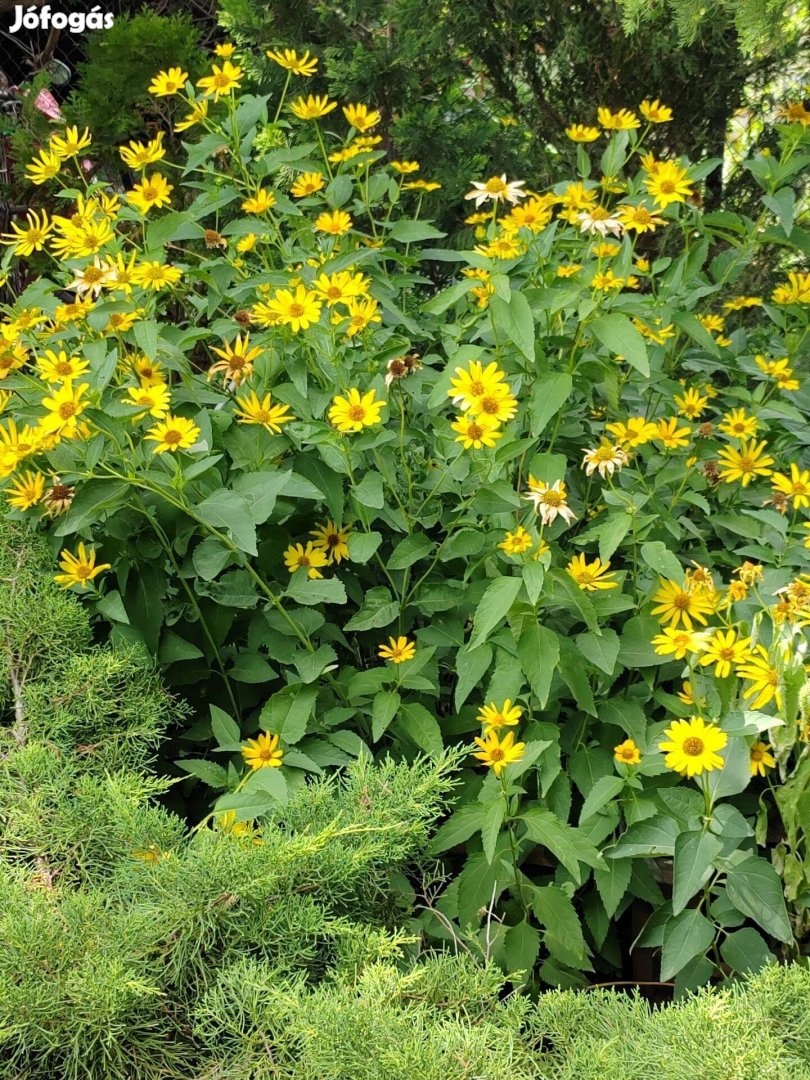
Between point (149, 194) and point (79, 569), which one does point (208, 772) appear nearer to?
point (79, 569)

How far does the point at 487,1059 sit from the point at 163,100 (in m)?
3.66

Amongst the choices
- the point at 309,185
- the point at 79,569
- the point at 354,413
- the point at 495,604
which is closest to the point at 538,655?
the point at 495,604

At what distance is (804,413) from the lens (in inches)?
88.9

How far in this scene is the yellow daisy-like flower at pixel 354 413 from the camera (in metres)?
1.71

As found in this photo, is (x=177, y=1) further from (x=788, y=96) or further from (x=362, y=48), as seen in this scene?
(x=788, y=96)

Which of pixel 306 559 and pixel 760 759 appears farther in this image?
pixel 306 559

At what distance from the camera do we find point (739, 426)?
79.0 inches

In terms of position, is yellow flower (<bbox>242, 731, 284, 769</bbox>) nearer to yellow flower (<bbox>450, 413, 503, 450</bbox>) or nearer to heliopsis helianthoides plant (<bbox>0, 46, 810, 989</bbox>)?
heliopsis helianthoides plant (<bbox>0, 46, 810, 989</bbox>)

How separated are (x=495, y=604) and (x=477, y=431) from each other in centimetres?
25

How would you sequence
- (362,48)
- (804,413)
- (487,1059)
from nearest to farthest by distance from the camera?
(487,1059) → (804,413) → (362,48)

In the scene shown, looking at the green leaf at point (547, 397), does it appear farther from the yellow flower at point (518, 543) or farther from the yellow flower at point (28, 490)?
the yellow flower at point (28, 490)

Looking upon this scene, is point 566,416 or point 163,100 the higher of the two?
point 163,100

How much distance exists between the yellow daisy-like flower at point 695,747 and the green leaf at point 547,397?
0.47m

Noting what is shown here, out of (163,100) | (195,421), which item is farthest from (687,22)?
(163,100)
